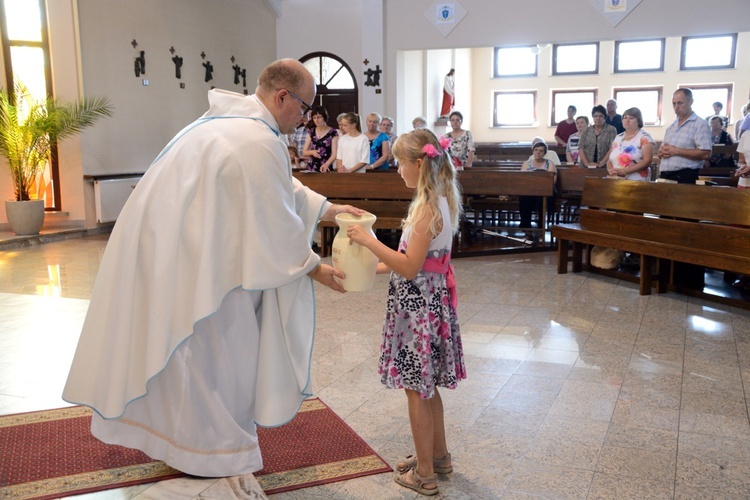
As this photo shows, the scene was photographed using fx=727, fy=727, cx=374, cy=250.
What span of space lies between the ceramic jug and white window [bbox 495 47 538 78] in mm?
15634

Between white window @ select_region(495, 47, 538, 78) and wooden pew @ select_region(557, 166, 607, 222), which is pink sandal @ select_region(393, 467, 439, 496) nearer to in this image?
wooden pew @ select_region(557, 166, 607, 222)

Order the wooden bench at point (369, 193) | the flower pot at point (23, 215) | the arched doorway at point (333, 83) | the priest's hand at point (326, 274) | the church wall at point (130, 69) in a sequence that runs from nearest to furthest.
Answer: the priest's hand at point (326, 274)
the wooden bench at point (369, 193)
the flower pot at point (23, 215)
the church wall at point (130, 69)
the arched doorway at point (333, 83)

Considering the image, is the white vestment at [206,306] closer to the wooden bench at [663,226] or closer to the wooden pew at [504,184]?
the wooden bench at [663,226]

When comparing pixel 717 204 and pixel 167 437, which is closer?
pixel 167 437

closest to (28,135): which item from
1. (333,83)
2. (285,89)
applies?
(333,83)

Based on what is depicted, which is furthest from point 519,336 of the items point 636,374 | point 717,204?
point 717,204

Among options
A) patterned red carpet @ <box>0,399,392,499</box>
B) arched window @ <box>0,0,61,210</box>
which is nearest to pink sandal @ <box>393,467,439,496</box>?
patterned red carpet @ <box>0,399,392,499</box>

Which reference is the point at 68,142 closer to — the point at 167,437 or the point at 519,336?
the point at 519,336

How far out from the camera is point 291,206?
8.34 feet

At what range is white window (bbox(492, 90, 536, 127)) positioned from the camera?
1755 cm

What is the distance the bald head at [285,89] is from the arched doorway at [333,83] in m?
10.1

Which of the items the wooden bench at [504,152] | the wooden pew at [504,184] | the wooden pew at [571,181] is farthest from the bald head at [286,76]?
the wooden bench at [504,152]

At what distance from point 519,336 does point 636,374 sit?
883 mm

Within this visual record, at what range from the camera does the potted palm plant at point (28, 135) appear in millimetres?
8766
